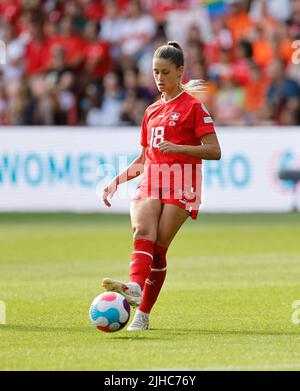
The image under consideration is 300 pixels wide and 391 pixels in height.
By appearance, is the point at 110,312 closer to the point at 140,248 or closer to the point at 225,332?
the point at 140,248

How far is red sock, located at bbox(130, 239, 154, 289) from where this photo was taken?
8.73 m

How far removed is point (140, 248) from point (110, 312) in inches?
25.4

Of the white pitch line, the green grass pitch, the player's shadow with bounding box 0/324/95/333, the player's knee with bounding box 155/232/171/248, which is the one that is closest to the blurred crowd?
the green grass pitch

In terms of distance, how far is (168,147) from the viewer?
28.9 feet

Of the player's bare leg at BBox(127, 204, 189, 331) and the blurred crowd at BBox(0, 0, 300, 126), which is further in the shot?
the blurred crowd at BBox(0, 0, 300, 126)

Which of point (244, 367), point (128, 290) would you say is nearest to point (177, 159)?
point (128, 290)

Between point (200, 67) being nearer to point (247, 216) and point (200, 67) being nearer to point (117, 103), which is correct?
point (117, 103)

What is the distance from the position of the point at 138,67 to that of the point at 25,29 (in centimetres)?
292

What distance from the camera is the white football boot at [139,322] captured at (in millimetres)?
9172

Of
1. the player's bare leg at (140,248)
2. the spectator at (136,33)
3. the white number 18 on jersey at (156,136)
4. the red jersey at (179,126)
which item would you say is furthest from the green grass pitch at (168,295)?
the spectator at (136,33)

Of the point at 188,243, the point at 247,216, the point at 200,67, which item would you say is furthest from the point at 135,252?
the point at 200,67

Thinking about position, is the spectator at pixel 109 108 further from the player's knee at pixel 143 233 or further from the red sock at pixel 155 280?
the player's knee at pixel 143 233

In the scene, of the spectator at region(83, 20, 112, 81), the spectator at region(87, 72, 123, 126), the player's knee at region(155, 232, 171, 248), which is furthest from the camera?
the spectator at region(83, 20, 112, 81)

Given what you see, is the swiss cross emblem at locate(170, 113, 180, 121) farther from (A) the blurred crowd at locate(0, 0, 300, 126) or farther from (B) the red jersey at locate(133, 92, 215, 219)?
(A) the blurred crowd at locate(0, 0, 300, 126)
